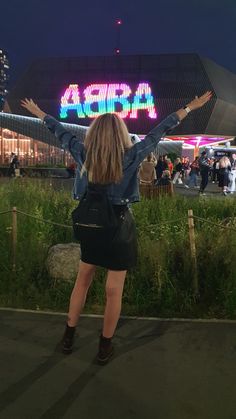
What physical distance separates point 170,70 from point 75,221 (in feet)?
221

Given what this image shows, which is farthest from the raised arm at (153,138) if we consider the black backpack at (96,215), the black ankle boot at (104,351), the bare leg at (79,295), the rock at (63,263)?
the rock at (63,263)

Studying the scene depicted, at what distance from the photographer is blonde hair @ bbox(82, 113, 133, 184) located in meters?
3.46

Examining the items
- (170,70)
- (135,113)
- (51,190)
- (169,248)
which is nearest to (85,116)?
(135,113)

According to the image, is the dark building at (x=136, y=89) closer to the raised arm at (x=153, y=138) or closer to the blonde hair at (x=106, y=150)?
the raised arm at (x=153, y=138)

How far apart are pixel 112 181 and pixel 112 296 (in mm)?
814

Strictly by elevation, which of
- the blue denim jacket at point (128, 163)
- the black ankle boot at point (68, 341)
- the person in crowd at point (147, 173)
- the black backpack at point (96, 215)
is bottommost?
the black ankle boot at point (68, 341)

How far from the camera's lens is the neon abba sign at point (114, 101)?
6450 cm

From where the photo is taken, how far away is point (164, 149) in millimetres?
53344

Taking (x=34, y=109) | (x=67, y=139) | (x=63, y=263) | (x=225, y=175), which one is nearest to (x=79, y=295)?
(x=67, y=139)

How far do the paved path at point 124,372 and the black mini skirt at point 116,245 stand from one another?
721mm

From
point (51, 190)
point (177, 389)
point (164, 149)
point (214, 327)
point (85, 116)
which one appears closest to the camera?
point (177, 389)

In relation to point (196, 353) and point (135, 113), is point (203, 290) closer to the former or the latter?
point (196, 353)

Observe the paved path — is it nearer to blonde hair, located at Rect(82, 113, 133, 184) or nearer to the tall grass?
the tall grass

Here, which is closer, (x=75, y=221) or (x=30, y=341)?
(x=75, y=221)
